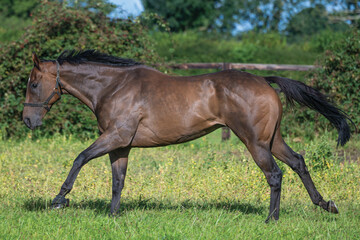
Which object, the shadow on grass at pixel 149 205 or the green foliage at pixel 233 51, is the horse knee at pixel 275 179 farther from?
the green foliage at pixel 233 51

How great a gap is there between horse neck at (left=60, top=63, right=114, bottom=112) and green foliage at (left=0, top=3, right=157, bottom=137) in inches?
181

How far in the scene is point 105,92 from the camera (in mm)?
5242

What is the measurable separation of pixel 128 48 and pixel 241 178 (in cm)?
503

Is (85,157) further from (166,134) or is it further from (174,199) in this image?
(174,199)

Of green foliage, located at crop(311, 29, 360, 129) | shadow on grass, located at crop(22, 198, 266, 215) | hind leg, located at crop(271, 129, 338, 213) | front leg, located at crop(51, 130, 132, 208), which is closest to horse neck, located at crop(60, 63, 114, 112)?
front leg, located at crop(51, 130, 132, 208)

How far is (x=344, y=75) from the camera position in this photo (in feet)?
31.1

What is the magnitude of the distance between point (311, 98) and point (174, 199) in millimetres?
2204

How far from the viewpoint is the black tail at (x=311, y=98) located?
532 cm

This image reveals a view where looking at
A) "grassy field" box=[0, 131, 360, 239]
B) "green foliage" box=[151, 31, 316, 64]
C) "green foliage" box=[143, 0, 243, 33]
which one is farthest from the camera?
"green foliage" box=[143, 0, 243, 33]

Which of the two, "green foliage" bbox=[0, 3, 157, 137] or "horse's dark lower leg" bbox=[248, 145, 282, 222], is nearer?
"horse's dark lower leg" bbox=[248, 145, 282, 222]

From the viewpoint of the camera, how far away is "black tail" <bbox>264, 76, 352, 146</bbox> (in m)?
5.32

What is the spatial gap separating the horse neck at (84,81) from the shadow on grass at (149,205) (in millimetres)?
1266

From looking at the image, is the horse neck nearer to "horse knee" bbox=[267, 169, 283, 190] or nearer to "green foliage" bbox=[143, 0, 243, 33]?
"horse knee" bbox=[267, 169, 283, 190]

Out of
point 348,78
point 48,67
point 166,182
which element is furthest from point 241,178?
point 348,78
